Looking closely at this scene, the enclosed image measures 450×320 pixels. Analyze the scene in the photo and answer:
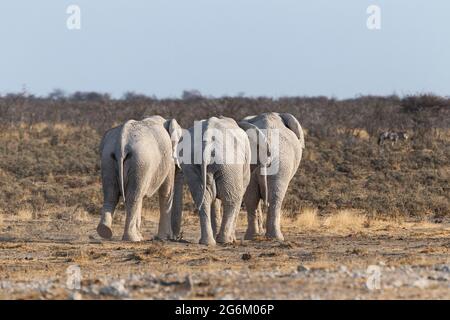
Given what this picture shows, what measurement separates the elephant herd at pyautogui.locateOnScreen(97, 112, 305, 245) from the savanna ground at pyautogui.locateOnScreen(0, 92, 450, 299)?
21.7 inches

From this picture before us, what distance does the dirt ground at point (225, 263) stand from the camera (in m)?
12.8

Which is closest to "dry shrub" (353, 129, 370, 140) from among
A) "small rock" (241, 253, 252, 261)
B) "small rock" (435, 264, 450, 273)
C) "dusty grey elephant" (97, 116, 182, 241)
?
"dusty grey elephant" (97, 116, 182, 241)

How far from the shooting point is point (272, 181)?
22.2 m

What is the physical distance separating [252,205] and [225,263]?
17.1ft

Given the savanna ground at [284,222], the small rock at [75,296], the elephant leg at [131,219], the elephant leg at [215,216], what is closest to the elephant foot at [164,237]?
the savanna ground at [284,222]

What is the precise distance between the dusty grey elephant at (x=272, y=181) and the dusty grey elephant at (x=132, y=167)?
157 centimetres

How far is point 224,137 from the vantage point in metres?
20.4

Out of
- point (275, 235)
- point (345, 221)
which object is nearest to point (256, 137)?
point (275, 235)

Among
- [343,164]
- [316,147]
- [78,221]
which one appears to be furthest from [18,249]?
[316,147]

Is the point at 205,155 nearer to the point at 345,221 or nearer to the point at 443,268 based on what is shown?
the point at 443,268

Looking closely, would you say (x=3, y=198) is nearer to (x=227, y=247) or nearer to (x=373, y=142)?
(x=227, y=247)

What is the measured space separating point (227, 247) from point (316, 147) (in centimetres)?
1883

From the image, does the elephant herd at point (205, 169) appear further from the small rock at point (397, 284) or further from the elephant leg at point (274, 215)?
the small rock at point (397, 284)

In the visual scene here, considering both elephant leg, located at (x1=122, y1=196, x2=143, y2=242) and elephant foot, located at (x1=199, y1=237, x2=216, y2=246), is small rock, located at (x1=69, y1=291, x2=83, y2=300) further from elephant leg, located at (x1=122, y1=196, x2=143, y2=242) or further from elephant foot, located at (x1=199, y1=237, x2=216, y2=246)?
elephant leg, located at (x1=122, y1=196, x2=143, y2=242)
